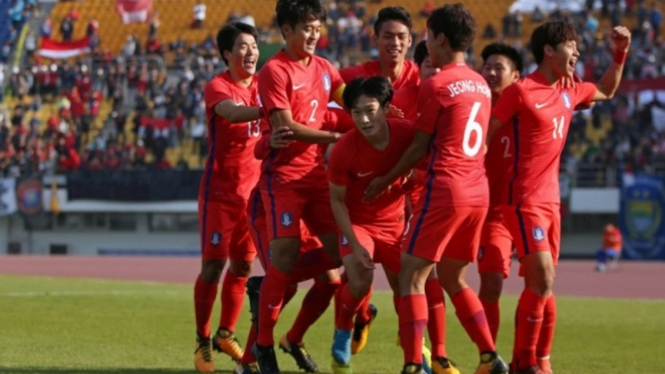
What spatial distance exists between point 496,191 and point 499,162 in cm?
21

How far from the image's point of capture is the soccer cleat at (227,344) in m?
9.97

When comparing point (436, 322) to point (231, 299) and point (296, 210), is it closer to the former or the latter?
point (296, 210)

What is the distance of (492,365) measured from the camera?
8.40 meters

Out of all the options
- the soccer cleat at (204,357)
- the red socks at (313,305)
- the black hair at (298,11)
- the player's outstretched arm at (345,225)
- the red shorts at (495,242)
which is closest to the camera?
the player's outstretched arm at (345,225)

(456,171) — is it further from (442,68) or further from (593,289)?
(593,289)

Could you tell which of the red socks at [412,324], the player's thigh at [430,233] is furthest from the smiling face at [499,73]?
the red socks at [412,324]

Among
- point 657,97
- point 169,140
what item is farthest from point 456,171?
point 169,140

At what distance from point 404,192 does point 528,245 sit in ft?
3.01

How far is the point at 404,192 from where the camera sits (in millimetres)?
8633

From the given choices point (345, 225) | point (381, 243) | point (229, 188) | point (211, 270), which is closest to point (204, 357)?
point (211, 270)

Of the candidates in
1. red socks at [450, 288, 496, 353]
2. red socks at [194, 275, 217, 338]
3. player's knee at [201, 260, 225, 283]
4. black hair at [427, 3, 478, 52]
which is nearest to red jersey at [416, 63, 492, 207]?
black hair at [427, 3, 478, 52]

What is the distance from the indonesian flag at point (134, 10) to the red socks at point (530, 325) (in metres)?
40.5

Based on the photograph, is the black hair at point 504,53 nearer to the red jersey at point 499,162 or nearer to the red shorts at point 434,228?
the red jersey at point 499,162

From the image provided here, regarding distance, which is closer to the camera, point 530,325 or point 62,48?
point 530,325
